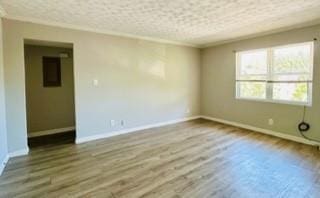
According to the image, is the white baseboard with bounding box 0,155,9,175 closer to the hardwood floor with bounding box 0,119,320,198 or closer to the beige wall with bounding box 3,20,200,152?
the hardwood floor with bounding box 0,119,320,198

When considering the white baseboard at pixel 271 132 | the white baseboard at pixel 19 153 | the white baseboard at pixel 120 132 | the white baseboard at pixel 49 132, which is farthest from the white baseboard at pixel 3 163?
the white baseboard at pixel 271 132

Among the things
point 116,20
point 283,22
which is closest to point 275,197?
point 283,22

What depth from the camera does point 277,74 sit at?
14.6ft

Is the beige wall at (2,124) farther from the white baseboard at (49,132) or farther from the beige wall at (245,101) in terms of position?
the beige wall at (245,101)

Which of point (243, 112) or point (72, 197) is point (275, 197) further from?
point (243, 112)

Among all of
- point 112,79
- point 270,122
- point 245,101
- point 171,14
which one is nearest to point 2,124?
point 112,79

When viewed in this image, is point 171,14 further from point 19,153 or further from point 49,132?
point 49,132

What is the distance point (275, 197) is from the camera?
2197mm

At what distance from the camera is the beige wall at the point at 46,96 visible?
15.0 ft

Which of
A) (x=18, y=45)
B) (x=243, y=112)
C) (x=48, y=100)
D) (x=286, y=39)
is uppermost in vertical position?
(x=286, y=39)

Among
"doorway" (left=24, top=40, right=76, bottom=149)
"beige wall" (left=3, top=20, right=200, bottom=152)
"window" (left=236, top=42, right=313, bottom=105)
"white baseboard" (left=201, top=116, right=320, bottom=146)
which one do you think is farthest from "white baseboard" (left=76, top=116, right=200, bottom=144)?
"window" (left=236, top=42, right=313, bottom=105)

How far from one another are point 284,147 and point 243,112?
62.2 inches

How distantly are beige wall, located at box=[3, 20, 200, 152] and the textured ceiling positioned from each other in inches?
12.0

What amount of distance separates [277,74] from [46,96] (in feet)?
18.4
